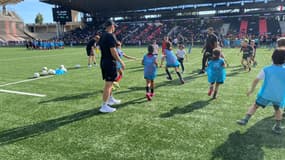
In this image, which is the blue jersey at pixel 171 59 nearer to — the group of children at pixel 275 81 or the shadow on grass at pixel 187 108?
the shadow on grass at pixel 187 108

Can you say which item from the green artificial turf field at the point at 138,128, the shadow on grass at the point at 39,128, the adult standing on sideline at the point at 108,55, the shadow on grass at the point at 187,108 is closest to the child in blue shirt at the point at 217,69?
the green artificial turf field at the point at 138,128

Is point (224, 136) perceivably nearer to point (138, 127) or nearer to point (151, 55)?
point (138, 127)

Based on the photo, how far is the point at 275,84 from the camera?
416 cm

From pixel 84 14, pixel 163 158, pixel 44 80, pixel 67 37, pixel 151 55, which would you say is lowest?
pixel 163 158

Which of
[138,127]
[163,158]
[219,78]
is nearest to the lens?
[163,158]

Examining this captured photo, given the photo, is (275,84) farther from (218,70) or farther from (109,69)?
(109,69)

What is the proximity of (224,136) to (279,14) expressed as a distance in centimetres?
4548

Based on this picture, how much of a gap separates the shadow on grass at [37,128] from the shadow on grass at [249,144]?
9.76ft

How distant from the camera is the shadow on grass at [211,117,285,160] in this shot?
3563 mm

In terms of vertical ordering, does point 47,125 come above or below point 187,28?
below

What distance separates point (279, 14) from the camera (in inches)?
1656

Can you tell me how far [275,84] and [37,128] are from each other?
4488 mm

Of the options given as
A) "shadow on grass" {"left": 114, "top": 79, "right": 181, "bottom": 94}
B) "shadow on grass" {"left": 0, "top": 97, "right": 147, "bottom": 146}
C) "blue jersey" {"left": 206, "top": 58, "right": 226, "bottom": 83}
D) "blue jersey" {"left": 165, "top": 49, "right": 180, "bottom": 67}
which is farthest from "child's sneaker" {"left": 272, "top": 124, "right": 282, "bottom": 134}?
"blue jersey" {"left": 165, "top": 49, "right": 180, "bottom": 67}

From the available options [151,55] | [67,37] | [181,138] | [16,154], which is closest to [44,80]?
[151,55]
